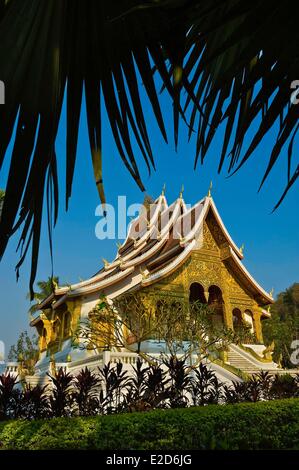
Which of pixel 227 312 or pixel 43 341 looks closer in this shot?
pixel 227 312

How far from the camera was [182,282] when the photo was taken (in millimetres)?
14273

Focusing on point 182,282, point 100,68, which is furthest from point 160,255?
point 100,68

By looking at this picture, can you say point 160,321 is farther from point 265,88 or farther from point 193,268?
point 265,88

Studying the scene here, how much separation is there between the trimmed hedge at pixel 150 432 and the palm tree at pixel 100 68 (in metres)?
3.58

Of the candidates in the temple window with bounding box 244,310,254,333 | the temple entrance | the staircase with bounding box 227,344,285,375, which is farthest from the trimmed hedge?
the temple window with bounding box 244,310,254,333

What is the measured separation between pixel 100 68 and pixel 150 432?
410cm

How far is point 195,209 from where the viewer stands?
54.7 ft

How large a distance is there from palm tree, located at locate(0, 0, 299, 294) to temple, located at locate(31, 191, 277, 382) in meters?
11.6

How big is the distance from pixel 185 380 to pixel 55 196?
18.8 feet

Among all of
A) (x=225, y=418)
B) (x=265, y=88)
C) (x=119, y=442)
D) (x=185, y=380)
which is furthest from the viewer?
(x=185, y=380)

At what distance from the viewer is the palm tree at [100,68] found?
84cm

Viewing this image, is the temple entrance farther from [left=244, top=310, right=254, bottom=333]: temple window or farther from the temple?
[left=244, top=310, right=254, bottom=333]: temple window

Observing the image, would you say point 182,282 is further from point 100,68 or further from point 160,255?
point 100,68
